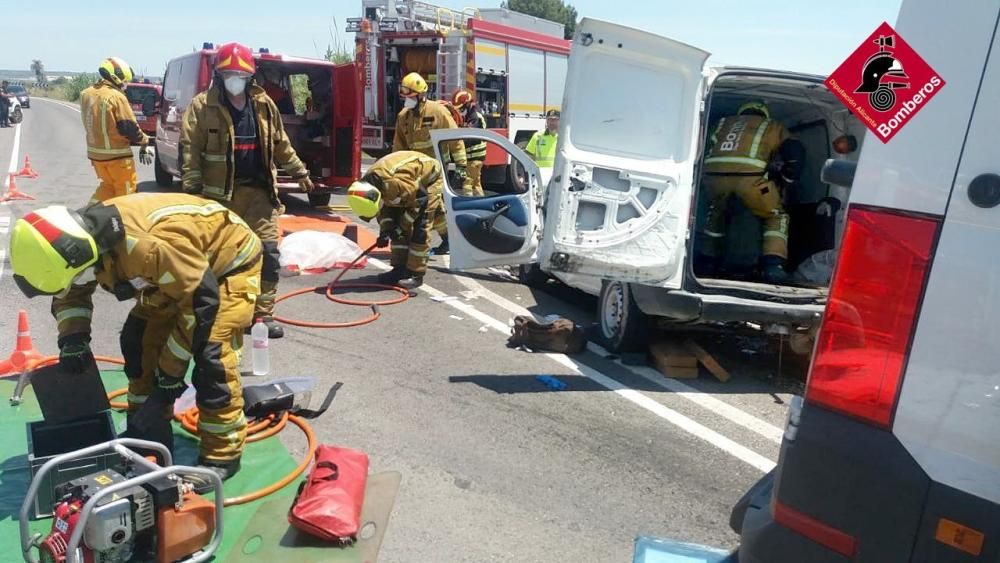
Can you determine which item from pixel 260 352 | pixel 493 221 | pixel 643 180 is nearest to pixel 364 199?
pixel 493 221

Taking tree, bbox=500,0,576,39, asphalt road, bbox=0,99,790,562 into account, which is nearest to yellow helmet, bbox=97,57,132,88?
asphalt road, bbox=0,99,790,562

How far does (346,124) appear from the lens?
36.6ft

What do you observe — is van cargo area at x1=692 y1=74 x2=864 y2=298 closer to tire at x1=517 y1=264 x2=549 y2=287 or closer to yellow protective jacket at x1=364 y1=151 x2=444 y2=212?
tire at x1=517 y1=264 x2=549 y2=287

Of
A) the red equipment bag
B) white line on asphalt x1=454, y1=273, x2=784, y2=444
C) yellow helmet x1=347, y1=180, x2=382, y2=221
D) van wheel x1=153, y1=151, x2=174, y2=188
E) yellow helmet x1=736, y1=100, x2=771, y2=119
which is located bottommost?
van wheel x1=153, y1=151, x2=174, y2=188

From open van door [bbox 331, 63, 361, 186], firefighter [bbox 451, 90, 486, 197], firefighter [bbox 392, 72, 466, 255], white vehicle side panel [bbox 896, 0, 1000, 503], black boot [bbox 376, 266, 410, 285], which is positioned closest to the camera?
white vehicle side panel [bbox 896, 0, 1000, 503]

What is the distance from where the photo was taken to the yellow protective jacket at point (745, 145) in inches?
220

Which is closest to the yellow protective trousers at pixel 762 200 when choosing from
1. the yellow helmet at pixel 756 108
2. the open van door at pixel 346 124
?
the yellow helmet at pixel 756 108

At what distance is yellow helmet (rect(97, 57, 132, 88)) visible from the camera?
8211 mm

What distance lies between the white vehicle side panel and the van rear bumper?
314cm

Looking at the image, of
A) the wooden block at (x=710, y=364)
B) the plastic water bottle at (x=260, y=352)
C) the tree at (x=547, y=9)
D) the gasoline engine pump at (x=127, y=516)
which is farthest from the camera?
the tree at (x=547, y=9)

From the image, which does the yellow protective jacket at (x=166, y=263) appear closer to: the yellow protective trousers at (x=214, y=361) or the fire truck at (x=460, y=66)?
the yellow protective trousers at (x=214, y=361)

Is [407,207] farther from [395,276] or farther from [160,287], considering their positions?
[160,287]

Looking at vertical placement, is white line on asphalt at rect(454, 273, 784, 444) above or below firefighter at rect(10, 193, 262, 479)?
below

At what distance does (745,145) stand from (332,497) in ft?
13.2
